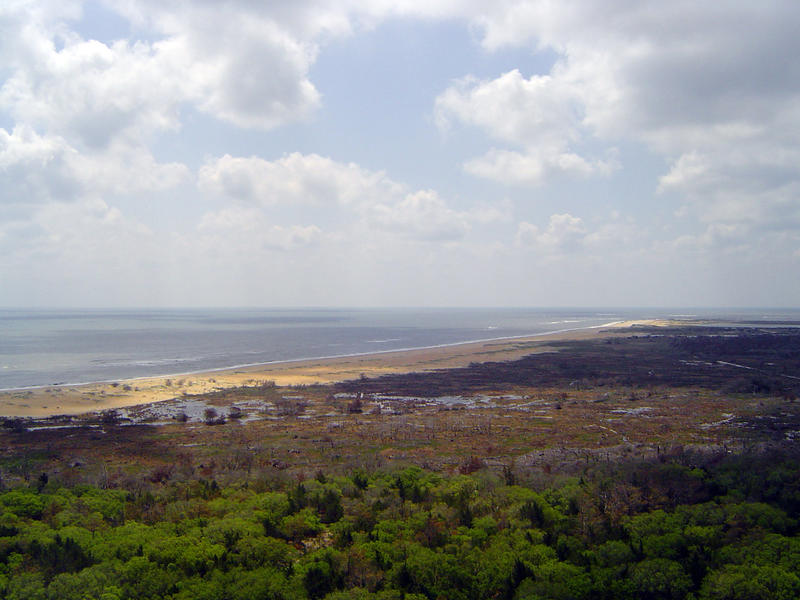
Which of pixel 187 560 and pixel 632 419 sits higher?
pixel 187 560

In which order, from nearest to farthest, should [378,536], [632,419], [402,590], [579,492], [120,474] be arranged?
[402,590], [378,536], [579,492], [120,474], [632,419]

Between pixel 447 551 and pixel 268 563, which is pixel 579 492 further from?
pixel 268 563

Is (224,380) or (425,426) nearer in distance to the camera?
(425,426)

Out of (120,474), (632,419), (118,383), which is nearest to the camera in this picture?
(120,474)

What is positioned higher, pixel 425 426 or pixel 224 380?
pixel 425 426

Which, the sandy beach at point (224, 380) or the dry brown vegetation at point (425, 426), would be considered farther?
the sandy beach at point (224, 380)

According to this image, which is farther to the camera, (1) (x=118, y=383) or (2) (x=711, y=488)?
(1) (x=118, y=383)

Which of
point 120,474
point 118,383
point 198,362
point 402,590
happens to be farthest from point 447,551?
point 198,362

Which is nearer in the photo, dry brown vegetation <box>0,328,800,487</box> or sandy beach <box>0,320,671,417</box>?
dry brown vegetation <box>0,328,800,487</box>
